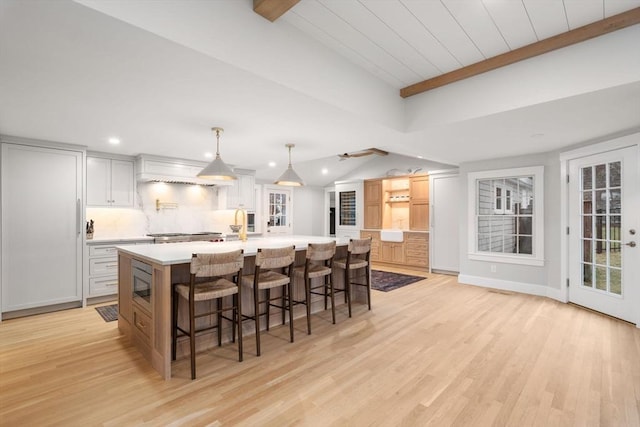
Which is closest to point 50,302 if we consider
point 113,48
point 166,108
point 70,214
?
point 70,214

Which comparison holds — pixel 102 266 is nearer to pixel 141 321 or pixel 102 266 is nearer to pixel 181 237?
pixel 181 237

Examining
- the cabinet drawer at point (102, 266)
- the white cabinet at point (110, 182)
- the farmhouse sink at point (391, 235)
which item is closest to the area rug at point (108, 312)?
the cabinet drawer at point (102, 266)

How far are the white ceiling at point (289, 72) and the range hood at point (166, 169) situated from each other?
0.98m

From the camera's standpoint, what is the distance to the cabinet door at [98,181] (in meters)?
4.67

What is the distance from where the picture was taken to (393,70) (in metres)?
3.04

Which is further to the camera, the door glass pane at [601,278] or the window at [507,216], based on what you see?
the window at [507,216]

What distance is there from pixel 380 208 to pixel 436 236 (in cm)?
161

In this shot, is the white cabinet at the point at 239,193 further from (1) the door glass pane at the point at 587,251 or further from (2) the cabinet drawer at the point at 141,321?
(1) the door glass pane at the point at 587,251

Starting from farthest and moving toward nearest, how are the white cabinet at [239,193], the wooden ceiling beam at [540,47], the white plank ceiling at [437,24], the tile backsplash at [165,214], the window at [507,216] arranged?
the white cabinet at [239,193] < the tile backsplash at [165,214] < the window at [507,216] < the wooden ceiling beam at [540,47] < the white plank ceiling at [437,24]

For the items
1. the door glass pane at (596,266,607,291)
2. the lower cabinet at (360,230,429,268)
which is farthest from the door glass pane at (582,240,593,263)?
the lower cabinet at (360,230,429,268)

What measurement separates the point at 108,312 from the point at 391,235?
558cm

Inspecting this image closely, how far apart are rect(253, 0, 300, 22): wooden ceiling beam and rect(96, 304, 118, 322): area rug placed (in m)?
3.72

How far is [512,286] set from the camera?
5113 millimetres

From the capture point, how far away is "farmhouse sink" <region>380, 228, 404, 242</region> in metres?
7.13
